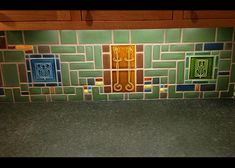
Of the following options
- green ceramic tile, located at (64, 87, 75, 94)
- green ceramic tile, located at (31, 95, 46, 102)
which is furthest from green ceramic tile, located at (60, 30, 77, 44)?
green ceramic tile, located at (31, 95, 46, 102)

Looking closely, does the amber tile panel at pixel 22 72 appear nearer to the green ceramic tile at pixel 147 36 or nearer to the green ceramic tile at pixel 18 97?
the green ceramic tile at pixel 18 97

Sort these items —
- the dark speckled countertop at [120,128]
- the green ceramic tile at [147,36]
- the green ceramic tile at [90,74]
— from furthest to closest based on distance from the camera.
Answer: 1. the green ceramic tile at [90,74]
2. the green ceramic tile at [147,36]
3. the dark speckled countertop at [120,128]

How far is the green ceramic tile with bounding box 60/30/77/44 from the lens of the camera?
1653mm

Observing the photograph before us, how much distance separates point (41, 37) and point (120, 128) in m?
0.86

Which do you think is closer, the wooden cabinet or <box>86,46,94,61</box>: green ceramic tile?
the wooden cabinet

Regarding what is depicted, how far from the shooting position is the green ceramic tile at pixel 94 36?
65.1 inches

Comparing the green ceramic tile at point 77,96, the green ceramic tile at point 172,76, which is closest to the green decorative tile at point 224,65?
the green ceramic tile at point 172,76

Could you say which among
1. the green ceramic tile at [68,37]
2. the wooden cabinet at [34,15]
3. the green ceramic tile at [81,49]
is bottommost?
the green ceramic tile at [81,49]

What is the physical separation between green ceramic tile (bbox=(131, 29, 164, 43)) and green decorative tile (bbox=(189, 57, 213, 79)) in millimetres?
302

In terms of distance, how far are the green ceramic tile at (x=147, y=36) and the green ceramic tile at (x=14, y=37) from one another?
801 mm

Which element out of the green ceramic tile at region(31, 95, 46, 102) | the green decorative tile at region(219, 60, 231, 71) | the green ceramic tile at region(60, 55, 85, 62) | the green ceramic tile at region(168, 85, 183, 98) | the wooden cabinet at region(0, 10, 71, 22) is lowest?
the green ceramic tile at region(31, 95, 46, 102)

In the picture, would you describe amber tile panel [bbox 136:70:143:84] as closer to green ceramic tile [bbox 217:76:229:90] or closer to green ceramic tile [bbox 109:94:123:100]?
green ceramic tile [bbox 109:94:123:100]

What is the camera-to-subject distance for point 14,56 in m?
1.71
